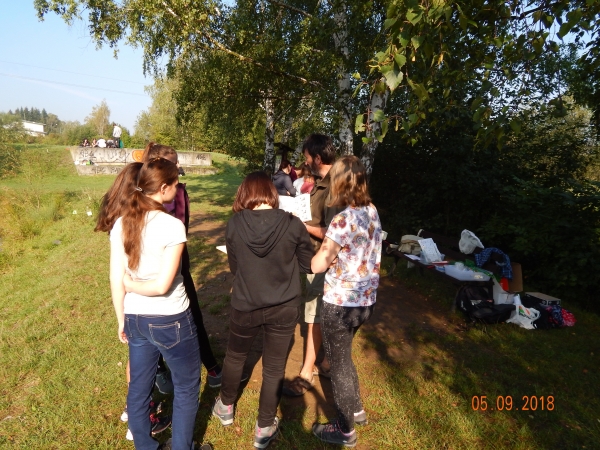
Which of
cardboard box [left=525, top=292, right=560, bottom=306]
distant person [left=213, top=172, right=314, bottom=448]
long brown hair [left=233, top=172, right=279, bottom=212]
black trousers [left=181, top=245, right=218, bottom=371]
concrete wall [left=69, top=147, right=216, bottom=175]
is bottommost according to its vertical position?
concrete wall [left=69, top=147, right=216, bottom=175]

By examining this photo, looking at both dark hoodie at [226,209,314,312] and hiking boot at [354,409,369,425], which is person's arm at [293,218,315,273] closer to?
dark hoodie at [226,209,314,312]

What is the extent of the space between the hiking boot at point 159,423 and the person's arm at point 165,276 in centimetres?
129

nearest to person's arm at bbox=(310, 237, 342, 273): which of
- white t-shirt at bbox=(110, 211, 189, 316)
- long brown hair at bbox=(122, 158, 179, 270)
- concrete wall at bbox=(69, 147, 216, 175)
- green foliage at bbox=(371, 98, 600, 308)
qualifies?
white t-shirt at bbox=(110, 211, 189, 316)

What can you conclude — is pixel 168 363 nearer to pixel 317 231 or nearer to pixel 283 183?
pixel 317 231

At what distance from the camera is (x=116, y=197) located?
7.77ft

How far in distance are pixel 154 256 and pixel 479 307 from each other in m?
4.12

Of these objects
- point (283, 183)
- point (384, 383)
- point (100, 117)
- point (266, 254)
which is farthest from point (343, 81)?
point (100, 117)

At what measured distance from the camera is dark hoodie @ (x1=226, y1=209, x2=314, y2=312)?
231 centimetres

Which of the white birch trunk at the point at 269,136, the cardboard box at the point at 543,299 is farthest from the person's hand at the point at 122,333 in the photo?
the white birch trunk at the point at 269,136

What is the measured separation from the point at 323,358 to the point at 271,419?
1.21 m

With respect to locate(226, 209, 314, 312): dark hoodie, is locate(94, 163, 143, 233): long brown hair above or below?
above

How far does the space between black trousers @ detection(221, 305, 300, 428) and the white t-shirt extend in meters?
0.49

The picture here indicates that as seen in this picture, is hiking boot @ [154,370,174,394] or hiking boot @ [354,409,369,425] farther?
hiking boot @ [154,370,174,394]

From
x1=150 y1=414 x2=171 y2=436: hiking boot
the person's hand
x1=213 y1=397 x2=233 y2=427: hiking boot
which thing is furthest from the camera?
x1=213 y1=397 x2=233 y2=427: hiking boot
